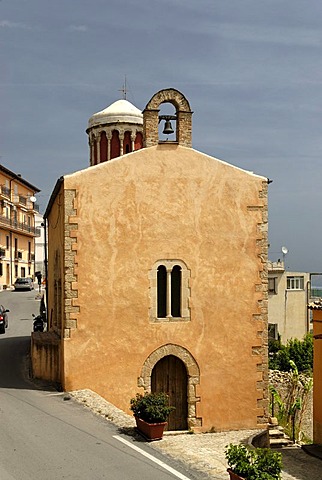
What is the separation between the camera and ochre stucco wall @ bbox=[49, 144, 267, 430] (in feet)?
60.8

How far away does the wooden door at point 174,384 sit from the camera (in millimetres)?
19156

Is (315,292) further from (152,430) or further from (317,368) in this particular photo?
(152,430)

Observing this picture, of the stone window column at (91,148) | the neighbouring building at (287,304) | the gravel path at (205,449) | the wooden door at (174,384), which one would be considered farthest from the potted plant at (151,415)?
the neighbouring building at (287,304)

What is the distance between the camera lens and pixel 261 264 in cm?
1991

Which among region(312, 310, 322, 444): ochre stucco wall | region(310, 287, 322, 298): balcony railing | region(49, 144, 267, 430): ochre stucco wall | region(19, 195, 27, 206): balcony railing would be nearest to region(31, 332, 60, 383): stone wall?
region(49, 144, 267, 430): ochre stucco wall

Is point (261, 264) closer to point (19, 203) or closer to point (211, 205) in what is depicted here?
point (211, 205)

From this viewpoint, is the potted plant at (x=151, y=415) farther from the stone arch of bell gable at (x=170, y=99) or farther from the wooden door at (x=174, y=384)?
the stone arch of bell gable at (x=170, y=99)

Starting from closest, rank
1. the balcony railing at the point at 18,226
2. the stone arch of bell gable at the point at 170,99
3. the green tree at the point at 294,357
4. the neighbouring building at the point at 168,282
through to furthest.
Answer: the neighbouring building at the point at 168,282, the stone arch of bell gable at the point at 170,99, the green tree at the point at 294,357, the balcony railing at the point at 18,226

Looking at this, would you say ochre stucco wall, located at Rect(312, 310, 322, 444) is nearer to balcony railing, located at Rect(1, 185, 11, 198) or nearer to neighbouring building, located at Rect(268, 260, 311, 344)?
neighbouring building, located at Rect(268, 260, 311, 344)

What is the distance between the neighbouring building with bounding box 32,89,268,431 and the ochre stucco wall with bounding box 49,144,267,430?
0.10ft

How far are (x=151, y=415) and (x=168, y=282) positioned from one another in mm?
6119

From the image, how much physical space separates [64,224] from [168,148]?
12.9ft

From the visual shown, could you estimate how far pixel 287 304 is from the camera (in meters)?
47.3

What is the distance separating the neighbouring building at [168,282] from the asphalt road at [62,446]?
6.42 ft
